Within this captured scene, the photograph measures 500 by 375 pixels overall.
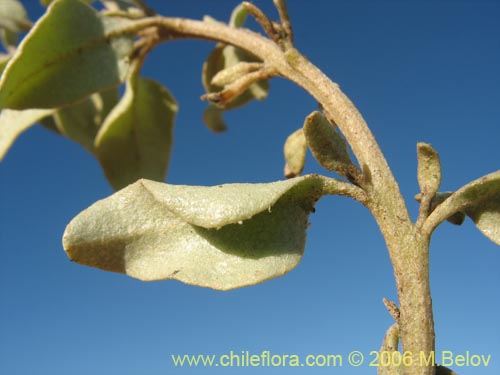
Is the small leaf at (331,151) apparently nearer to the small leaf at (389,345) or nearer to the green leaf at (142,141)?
the small leaf at (389,345)

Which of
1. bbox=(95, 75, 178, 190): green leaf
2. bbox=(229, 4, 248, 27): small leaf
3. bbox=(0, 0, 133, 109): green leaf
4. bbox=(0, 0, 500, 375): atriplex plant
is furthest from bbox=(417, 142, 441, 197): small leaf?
bbox=(95, 75, 178, 190): green leaf

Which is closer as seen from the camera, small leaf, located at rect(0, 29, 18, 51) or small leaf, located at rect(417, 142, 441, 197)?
small leaf, located at rect(417, 142, 441, 197)

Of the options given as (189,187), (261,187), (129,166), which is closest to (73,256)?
(189,187)

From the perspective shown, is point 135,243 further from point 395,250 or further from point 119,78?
point 119,78

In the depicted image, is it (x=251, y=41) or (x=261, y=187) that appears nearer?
(x=261, y=187)

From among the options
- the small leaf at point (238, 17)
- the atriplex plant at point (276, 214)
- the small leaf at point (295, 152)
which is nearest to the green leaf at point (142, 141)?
the small leaf at point (238, 17)

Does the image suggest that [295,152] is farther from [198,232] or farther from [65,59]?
[65,59]

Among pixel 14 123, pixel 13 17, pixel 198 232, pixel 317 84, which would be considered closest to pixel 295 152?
pixel 317 84

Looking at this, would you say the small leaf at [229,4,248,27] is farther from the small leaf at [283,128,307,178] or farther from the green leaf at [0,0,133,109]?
the small leaf at [283,128,307,178]
